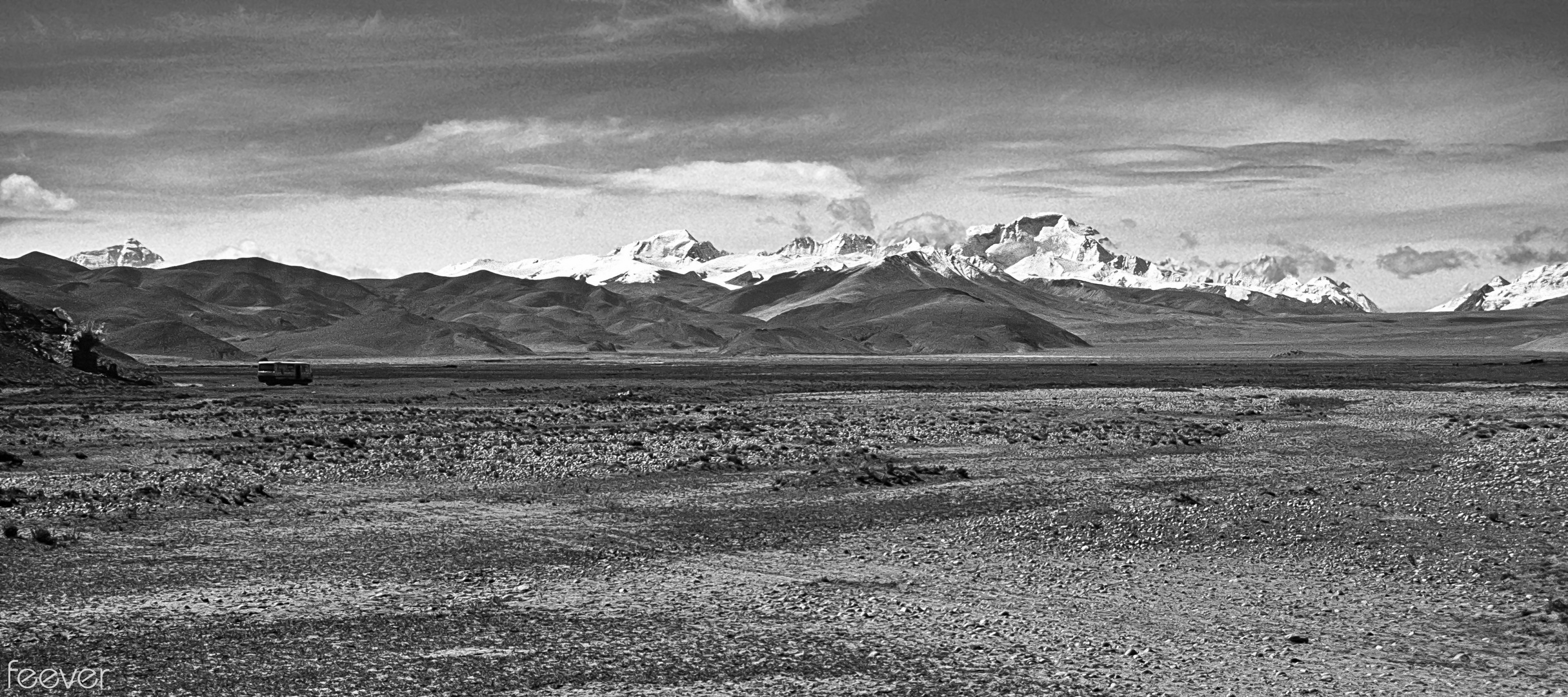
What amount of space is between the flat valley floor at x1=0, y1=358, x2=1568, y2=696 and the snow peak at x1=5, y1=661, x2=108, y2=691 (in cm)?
25

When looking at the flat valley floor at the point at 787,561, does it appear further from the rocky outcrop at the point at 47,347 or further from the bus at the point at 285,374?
the bus at the point at 285,374

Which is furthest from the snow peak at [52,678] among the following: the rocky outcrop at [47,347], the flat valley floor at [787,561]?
the rocky outcrop at [47,347]

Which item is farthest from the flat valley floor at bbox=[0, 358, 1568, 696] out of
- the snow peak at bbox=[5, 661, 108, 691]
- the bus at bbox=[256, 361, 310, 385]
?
the bus at bbox=[256, 361, 310, 385]

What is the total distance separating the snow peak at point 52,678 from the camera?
12148 mm

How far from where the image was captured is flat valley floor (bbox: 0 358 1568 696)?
12.9m

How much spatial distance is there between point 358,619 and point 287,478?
1606 cm

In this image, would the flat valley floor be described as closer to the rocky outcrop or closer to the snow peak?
the snow peak

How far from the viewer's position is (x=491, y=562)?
19.0 metres

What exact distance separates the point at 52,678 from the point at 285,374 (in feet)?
265

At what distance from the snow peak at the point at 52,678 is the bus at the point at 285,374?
7918 centimetres

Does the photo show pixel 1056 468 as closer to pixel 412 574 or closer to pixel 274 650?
pixel 412 574

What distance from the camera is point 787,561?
749 inches

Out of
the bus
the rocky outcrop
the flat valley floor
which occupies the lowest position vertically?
the flat valley floor

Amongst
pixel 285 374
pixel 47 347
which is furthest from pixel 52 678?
pixel 47 347
